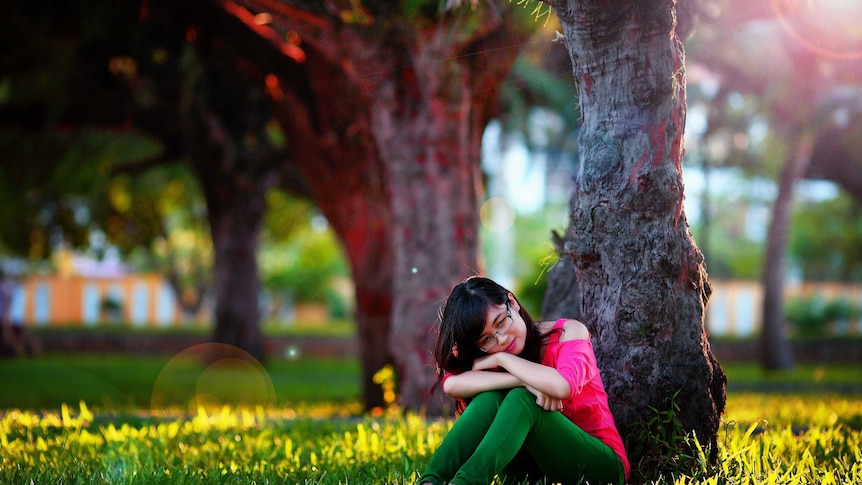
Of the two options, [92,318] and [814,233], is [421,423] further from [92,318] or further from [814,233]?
Answer: [92,318]

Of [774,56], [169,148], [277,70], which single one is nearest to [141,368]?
[169,148]

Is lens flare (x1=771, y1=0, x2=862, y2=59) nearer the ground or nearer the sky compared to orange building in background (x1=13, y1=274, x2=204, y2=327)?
nearer the sky

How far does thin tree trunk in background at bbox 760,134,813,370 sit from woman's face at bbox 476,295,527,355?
13.7m

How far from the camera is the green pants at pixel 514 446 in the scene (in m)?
3.36

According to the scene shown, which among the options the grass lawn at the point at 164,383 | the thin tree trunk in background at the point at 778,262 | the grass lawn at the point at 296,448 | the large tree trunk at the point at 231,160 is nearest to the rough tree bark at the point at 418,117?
the grass lawn at the point at 296,448

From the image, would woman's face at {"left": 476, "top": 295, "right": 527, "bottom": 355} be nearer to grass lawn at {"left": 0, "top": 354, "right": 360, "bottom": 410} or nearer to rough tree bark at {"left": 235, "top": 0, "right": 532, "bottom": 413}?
rough tree bark at {"left": 235, "top": 0, "right": 532, "bottom": 413}

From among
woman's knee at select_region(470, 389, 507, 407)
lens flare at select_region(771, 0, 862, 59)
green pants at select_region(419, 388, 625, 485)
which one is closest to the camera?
green pants at select_region(419, 388, 625, 485)

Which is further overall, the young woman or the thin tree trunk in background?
the thin tree trunk in background

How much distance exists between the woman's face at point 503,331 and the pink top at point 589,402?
0.51 ft

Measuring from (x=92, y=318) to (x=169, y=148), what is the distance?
27841mm

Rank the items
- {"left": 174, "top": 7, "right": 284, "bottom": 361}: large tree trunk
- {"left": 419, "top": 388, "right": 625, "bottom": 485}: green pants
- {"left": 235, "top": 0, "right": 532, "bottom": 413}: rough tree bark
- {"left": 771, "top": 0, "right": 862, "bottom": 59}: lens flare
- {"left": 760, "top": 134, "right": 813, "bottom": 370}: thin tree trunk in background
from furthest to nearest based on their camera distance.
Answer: {"left": 760, "top": 134, "right": 813, "bottom": 370}: thin tree trunk in background → {"left": 771, "top": 0, "right": 862, "bottom": 59}: lens flare → {"left": 174, "top": 7, "right": 284, "bottom": 361}: large tree trunk → {"left": 235, "top": 0, "right": 532, "bottom": 413}: rough tree bark → {"left": 419, "top": 388, "right": 625, "bottom": 485}: green pants

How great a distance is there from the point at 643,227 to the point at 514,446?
1.24 m

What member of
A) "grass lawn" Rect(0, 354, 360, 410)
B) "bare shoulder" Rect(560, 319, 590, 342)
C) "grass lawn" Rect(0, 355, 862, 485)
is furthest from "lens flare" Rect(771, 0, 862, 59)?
"bare shoulder" Rect(560, 319, 590, 342)

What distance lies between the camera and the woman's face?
3.69 meters
